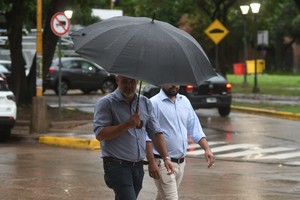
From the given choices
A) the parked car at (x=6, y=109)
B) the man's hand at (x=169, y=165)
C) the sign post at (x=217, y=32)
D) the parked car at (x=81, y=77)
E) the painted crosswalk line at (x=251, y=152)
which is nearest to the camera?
the man's hand at (x=169, y=165)

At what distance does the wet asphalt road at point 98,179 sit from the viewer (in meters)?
→ 10.2

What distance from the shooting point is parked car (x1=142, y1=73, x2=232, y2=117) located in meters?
23.1

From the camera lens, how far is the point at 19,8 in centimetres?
2256

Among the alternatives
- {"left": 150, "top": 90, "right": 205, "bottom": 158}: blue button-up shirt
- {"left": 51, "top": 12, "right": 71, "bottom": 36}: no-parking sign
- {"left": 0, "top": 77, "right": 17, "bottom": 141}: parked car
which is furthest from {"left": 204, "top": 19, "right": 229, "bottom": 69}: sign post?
{"left": 150, "top": 90, "right": 205, "bottom": 158}: blue button-up shirt

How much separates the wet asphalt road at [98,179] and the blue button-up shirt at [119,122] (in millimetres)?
3776

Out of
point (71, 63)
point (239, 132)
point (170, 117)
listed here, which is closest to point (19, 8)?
point (239, 132)

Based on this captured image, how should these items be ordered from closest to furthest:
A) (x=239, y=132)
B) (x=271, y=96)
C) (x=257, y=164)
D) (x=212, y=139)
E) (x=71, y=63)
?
(x=257, y=164)
(x=212, y=139)
(x=239, y=132)
(x=271, y=96)
(x=71, y=63)

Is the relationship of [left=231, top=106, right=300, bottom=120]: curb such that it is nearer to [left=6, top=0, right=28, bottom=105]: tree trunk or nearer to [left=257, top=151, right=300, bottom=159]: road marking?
[left=257, top=151, right=300, bottom=159]: road marking

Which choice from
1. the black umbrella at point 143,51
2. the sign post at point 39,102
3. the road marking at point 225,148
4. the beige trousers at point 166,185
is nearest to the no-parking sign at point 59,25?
the sign post at point 39,102

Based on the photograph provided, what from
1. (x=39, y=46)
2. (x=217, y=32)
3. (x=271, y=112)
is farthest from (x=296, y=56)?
(x=39, y=46)

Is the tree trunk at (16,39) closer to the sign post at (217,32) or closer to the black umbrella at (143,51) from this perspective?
the sign post at (217,32)

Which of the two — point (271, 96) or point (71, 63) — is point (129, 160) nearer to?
point (271, 96)

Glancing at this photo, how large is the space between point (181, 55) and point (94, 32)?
0.76 metres

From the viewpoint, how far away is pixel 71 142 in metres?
16.8
